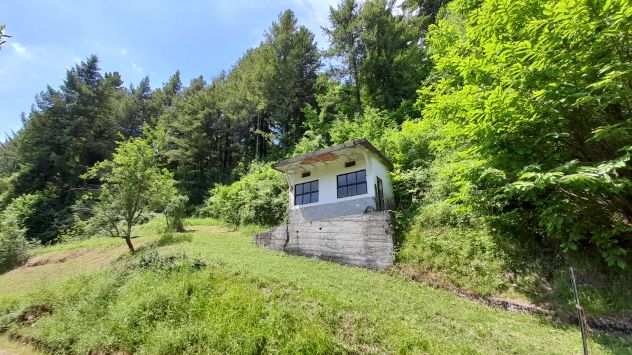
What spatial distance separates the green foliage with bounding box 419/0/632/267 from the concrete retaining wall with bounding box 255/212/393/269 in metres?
2.80

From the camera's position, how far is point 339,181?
11.9 meters

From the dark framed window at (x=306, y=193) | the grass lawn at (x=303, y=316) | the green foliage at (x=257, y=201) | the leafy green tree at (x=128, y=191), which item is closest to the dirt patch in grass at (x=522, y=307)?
the grass lawn at (x=303, y=316)

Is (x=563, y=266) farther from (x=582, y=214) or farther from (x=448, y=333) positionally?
(x=448, y=333)

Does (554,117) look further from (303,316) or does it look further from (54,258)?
(54,258)

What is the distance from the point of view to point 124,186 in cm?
1230

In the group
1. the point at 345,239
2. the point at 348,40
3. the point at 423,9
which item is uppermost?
the point at 423,9

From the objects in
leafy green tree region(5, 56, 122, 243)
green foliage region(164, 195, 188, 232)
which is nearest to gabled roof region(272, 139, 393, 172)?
green foliage region(164, 195, 188, 232)

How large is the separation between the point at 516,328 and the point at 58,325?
33.3 feet

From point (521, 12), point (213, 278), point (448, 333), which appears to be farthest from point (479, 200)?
point (213, 278)

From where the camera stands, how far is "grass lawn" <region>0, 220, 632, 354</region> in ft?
13.9

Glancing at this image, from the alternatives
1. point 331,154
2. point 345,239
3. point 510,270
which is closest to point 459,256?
point 510,270

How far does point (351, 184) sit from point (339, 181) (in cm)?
63

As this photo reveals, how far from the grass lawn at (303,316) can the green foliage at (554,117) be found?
2.31m

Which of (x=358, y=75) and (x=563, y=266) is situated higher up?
(x=358, y=75)
